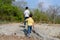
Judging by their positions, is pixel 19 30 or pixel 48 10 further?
pixel 48 10

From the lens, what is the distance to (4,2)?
36.4 meters

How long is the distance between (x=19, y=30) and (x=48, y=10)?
2012 cm

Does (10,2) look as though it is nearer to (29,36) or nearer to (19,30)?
(19,30)

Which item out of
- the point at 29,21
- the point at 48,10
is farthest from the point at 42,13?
the point at 29,21

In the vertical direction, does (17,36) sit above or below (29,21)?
below

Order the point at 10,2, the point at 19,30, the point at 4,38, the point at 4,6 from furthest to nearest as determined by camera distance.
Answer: the point at 10,2 → the point at 4,6 → the point at 19,30 → the point at 4,38

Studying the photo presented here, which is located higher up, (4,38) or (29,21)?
(29,21)

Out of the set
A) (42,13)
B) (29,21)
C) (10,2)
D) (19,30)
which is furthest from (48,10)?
(29,21)

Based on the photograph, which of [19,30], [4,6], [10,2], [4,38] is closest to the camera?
[4,38]

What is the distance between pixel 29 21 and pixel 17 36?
143 centimetres

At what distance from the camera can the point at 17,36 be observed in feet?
54.9

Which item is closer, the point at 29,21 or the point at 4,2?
the point at 29,21

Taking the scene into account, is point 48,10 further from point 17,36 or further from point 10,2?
point 17,36

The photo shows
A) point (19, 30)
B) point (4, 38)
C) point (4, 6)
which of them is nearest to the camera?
point (4, 38)
